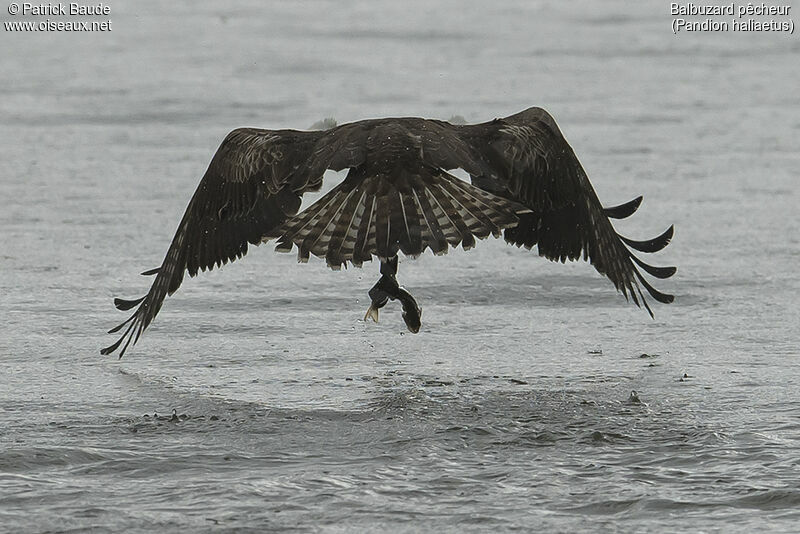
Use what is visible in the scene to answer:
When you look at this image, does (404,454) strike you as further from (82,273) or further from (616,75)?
(616,75)

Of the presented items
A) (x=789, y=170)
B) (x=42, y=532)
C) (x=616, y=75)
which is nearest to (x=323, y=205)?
(x=42, y=532)

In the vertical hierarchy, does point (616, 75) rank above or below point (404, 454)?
above

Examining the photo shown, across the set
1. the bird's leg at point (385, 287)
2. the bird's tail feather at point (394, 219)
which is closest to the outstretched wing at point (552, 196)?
the bird's tail feather at point (394, 219)

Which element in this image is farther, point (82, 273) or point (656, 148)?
point (656, 148)

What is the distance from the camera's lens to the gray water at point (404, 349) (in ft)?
16.4

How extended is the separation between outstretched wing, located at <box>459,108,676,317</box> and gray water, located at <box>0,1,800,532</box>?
0.38m

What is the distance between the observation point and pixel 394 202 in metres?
6.31

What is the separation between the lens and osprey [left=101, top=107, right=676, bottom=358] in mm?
6254

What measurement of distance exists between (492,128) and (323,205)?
3.27 ft

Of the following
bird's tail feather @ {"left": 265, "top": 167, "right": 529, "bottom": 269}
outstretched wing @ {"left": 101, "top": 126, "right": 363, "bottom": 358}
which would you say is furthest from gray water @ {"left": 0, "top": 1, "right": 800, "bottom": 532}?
bird's tail feather @ {"left": 265, "top": 167, "right": 529, "bottom": 269}

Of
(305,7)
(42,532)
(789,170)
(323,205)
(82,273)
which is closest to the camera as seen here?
(42,532)

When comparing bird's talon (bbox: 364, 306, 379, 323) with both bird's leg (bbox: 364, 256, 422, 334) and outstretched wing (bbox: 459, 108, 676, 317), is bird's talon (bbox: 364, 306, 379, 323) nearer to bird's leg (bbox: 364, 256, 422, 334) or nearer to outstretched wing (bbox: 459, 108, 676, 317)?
bird's leg (bbox: 364, 256, 422, 334)

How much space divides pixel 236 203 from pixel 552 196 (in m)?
1.40

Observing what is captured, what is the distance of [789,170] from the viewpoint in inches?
425
